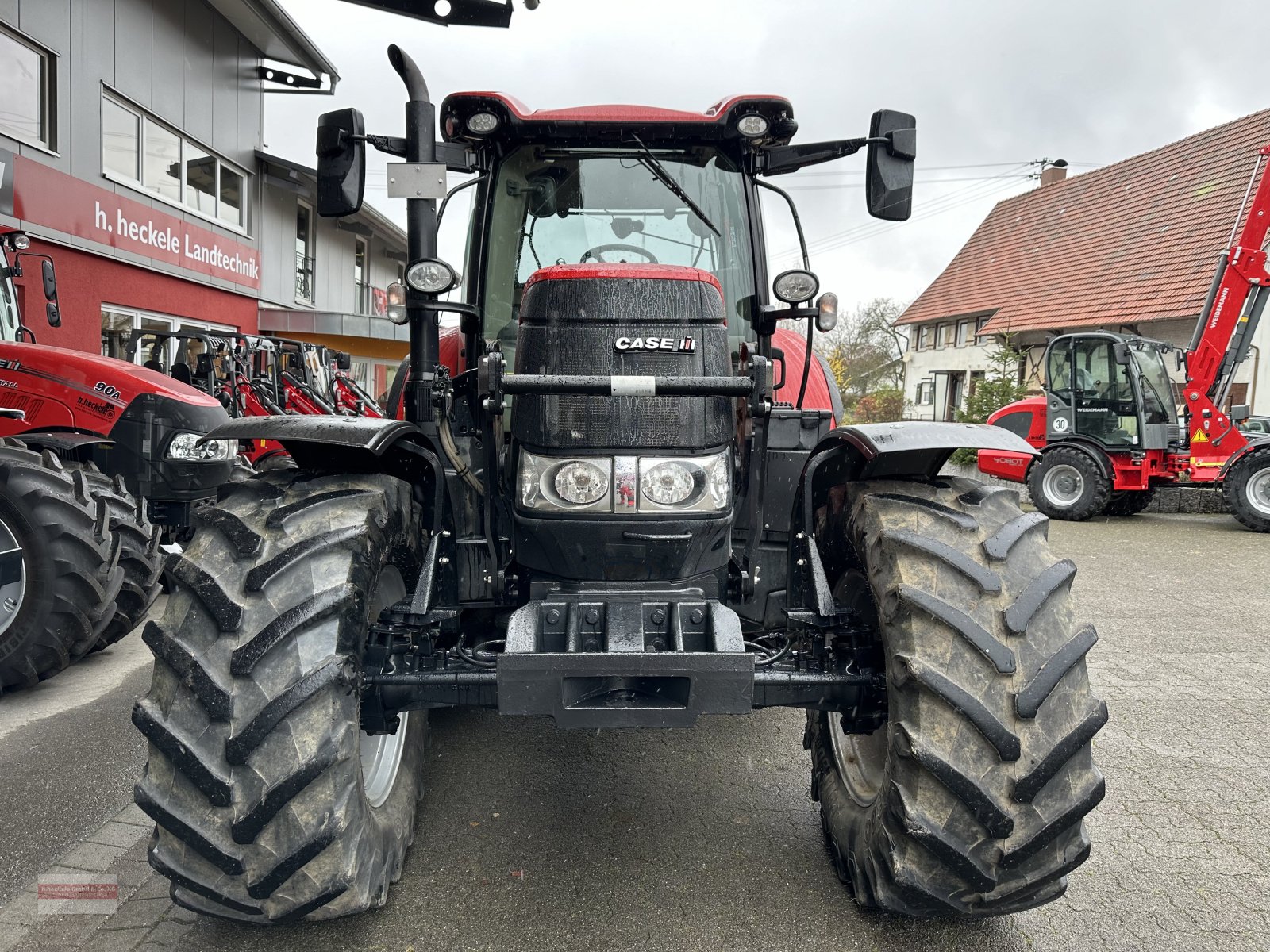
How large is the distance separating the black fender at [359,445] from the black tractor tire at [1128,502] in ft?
39.7

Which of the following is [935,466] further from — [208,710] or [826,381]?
[208,710]

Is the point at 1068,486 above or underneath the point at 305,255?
underneath

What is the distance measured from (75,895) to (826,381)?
3569mm

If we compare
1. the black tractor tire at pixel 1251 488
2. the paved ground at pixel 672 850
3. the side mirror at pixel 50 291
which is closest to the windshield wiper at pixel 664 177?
the paved ground at pixel 672 850

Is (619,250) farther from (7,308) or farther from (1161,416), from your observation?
(1161,416)

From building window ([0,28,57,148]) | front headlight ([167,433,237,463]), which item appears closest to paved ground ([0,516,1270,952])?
front headlight ([167,433,237,463])

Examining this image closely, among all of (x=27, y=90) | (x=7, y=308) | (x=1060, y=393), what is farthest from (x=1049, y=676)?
(x=27, y=90)

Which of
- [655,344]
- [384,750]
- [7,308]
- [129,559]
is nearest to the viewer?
[655,344]

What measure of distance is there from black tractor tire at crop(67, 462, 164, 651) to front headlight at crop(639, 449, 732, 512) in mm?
3422

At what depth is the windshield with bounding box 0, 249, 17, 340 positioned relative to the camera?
585cm

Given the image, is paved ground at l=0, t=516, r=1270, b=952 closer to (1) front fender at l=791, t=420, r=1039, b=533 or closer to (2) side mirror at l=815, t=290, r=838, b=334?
(1) front fender at l=791, t=420, r=1039, b=533

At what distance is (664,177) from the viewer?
3.24m

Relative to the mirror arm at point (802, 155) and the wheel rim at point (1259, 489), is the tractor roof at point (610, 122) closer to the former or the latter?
the mirror arm at point (802, 155)

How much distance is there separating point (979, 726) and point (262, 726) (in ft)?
5.33
